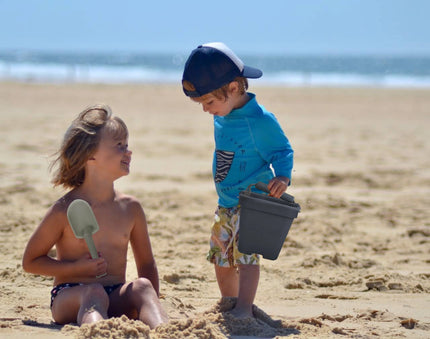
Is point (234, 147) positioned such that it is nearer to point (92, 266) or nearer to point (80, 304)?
point (92, 266)

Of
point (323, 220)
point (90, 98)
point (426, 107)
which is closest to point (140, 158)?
point (323, 220)

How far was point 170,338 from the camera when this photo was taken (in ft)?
7.25

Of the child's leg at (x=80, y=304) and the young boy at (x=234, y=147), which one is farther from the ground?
the young boy at (x=234, y=147)

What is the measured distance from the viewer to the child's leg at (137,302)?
2398 mm

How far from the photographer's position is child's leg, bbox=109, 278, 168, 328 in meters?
2.40

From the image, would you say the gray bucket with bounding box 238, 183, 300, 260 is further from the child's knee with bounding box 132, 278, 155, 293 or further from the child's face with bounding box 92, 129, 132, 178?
the child's face with bounding box 92, 129, 132, 178

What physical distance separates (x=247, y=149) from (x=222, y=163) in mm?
142

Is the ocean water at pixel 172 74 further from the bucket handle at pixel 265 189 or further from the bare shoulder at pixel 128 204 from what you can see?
the bucket handle at pixel 265 189

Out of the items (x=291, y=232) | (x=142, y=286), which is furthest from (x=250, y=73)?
(x=291, y=232)

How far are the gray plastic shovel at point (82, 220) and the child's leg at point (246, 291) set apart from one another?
63cm

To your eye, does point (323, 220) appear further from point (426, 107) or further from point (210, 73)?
point (426, 107)

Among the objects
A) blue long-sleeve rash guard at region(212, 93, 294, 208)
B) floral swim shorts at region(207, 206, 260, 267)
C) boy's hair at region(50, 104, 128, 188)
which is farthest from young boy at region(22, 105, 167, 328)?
blue long-sleeve rash guard at region(212, 93, 294, 208)

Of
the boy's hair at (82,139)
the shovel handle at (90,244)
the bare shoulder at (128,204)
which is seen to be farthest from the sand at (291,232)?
the boy's hair at (82,139)

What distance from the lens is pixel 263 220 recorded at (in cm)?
250
